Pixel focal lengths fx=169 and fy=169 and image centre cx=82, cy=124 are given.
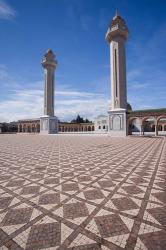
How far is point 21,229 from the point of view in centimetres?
240

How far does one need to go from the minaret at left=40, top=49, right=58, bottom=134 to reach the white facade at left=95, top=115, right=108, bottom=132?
1729cm

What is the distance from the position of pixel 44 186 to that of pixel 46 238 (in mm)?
2005

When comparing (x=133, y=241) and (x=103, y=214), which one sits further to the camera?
(x=103, y=214)

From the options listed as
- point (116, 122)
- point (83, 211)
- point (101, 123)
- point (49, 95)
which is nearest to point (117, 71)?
point (116, 122)

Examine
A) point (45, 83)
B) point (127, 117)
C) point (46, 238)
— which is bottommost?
point (46, 238)

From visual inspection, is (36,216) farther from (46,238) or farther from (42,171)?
(42,171)

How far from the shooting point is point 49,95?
135 ft

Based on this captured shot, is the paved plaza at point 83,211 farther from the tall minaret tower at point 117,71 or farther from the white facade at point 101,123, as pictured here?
the white facade at point 101,123

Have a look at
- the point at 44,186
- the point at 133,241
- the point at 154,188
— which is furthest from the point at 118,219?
the point at 44,186

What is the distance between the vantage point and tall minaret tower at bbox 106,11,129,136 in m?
26.4

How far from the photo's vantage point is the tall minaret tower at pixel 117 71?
86.6 feet

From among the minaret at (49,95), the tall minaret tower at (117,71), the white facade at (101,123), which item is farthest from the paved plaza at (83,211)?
the white facade at (101,123)

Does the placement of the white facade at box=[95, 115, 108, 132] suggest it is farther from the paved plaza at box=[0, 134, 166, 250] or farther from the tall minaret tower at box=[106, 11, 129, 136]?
the paved plaza at box=[0, 134, 166, 250]

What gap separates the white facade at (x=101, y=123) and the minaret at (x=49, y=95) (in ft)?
56.7
